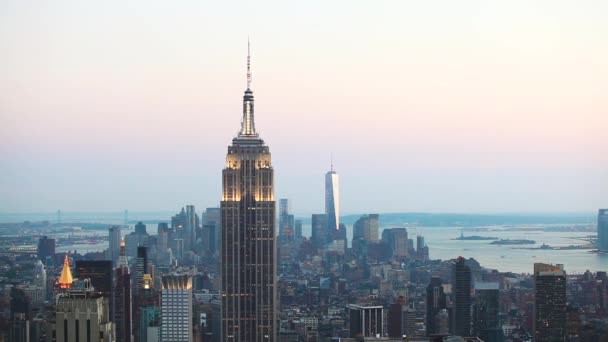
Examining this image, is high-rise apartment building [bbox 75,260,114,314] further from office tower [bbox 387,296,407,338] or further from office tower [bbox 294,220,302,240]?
office tower [bbox 294,220,302,240]

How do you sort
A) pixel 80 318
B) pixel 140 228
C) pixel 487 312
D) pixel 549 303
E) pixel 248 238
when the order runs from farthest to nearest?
pixel 248 238 → pixel 140 228 → pixel 487 312 → pixel 549 303 → pixel 80 318

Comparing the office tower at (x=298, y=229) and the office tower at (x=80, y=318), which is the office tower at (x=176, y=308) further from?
the office tower at (x=80, y=318)

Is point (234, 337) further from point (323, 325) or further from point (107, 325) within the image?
point (107, 325)

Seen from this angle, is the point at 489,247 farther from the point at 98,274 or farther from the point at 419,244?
the point at 98,274

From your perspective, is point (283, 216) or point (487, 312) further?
point (283, 216)

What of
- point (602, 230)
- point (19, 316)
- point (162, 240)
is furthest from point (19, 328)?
point (162, 240)

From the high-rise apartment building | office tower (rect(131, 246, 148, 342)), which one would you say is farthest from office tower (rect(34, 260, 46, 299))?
office tower (rect(131, 246, 148, 342))

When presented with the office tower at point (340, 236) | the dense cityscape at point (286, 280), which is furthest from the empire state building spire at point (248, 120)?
the office tower at point (340, 236)
